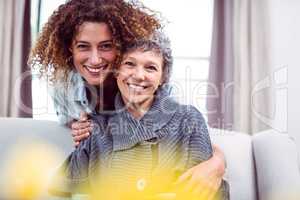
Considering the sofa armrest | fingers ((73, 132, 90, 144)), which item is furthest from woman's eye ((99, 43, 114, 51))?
the sofa armrest

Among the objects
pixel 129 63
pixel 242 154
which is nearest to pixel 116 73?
pixel 129 63

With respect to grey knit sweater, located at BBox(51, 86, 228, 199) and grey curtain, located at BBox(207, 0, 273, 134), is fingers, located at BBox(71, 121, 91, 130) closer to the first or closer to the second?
grey knit sweater, located at BBox(51, 86, 228, 199)

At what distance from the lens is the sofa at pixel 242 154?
1.03 m

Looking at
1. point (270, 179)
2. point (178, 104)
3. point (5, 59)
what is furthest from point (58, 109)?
point (270, 179)

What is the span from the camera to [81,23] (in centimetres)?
101

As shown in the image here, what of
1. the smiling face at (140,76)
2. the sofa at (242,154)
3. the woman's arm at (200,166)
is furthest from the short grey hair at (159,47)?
the sofa at (242,154)

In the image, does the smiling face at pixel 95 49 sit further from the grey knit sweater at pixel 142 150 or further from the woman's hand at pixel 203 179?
the woman's hand at pixel 203 179

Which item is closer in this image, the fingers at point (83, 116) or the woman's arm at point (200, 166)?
the woman's arm at point (200, 166)

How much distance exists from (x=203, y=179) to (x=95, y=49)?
41 cm

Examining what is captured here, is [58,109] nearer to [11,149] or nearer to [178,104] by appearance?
[11,149]

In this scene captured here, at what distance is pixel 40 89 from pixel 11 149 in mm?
178

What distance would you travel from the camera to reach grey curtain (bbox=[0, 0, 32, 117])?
114cm

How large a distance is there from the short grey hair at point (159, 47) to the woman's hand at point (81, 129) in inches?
7.9

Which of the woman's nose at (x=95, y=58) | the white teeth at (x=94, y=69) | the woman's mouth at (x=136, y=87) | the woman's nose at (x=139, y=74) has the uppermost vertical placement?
the woman's nose at (x=95, y=58)
